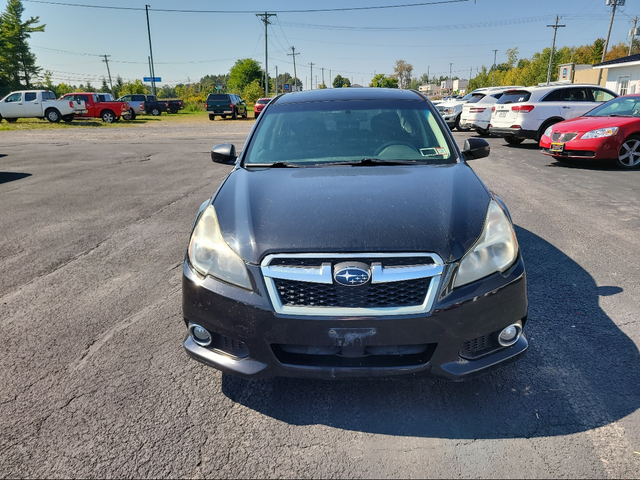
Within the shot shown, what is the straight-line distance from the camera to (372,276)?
2.17 metres

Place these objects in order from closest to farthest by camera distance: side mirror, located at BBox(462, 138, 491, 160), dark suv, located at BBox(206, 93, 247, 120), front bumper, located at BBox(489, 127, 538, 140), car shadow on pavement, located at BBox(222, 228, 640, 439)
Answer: car shadow on pavement, located at BBox(222, 228, 640, 439)
side mirror, located at BBox(462, 138, 491, 160)
front bumper, located at BBox(489, 127, 538, 140)
dark suv, located at BBox(206, 93, 247, 120)

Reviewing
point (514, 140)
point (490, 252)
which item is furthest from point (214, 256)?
point (514, 140)

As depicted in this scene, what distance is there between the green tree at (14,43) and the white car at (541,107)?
67346 mm

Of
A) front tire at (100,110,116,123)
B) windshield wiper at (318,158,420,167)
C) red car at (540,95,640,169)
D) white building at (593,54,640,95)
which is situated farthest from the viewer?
white building at (593,54,640,95)

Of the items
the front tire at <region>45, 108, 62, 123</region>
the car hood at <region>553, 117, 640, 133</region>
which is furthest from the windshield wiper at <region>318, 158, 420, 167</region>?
the front tire at <region>45, 108, 62, 123</region>

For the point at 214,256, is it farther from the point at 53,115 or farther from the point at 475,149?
the point at 53,115

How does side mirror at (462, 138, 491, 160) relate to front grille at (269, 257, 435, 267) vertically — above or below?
above

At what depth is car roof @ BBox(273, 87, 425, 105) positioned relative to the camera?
4082 millimetres

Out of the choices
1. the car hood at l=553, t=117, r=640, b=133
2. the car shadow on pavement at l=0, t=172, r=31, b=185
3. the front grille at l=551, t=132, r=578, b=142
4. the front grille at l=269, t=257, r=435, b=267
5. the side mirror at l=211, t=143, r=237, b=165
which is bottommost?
the car shadow on pavement at l=0, t=172, r=31, b=185

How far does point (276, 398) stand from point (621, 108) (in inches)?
438

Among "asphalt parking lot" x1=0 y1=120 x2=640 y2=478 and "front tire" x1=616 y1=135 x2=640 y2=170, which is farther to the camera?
"front tire" x1=616 y1=135 x2=640 y2=170

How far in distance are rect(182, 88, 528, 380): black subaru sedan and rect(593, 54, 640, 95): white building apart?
35.9 metres

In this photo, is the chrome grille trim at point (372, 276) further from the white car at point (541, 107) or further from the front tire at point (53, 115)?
the front tire at point (53, 115)

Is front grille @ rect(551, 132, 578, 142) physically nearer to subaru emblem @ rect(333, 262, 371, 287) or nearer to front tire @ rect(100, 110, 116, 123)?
subaru emblem @ rect(333, 262, 371, 287)
